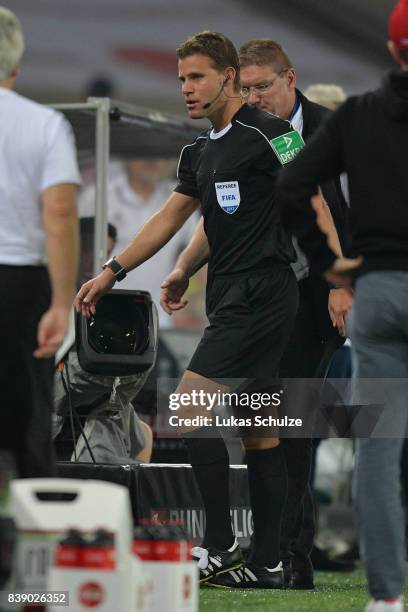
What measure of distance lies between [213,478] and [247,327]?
55 centimetres

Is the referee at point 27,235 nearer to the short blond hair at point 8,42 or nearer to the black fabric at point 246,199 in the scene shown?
the short blond hair at point 8,42

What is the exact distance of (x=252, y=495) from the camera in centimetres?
533

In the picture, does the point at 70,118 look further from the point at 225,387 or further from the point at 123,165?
the point at 225,387

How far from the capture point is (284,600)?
500 cm

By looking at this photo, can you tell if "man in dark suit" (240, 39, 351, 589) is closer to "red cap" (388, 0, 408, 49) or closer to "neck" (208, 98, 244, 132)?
"neck" (208, 98, 244, 132)

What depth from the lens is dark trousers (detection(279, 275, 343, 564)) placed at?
565 centimetres

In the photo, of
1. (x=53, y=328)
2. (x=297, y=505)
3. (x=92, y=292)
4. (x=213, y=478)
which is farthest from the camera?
(x=297, y=505)

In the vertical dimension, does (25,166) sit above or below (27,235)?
above

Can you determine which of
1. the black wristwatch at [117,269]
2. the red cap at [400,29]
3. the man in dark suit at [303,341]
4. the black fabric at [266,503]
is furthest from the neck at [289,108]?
the red cap at [400,29]

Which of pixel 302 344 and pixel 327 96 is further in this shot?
pixel 327 96

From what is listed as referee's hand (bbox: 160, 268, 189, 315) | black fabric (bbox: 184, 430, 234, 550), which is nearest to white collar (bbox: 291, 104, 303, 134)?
referee's hand (bbox: 160, 268, 189, 315)

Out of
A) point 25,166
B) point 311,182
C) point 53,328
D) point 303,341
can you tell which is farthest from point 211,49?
point 53,328

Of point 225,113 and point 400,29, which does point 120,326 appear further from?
point 400,29

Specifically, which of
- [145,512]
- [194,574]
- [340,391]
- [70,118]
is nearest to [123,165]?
[70,118]
